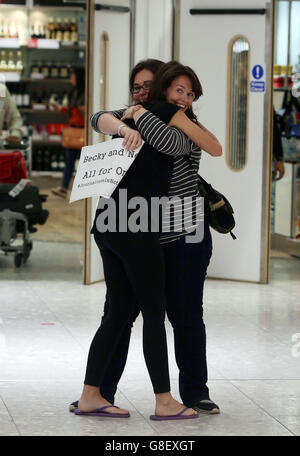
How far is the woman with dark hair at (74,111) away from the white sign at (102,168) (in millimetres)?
8248

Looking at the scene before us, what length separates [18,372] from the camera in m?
4.68

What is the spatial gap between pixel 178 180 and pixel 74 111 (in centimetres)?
862

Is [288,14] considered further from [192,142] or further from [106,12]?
[192,142]

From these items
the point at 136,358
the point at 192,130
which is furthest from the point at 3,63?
the point at 192,130

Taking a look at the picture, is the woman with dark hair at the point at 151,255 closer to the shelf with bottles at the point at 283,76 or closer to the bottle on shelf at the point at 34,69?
the shelf with bottles at the point at 283,76

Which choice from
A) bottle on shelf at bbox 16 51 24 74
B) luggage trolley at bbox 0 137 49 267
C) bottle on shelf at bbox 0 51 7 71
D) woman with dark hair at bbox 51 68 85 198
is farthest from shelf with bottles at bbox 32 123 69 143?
luggage trolley at bbox 0 137 49 267

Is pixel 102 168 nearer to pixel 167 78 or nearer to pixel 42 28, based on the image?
pixel 167 78

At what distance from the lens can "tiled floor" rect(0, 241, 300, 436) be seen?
3883mm

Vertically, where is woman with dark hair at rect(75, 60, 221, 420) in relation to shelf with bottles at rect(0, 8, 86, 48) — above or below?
below

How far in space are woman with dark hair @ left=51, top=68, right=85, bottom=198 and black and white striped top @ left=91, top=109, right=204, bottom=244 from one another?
824 cm

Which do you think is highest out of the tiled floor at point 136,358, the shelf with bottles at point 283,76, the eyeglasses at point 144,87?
the shelf with bottles at point 283,76

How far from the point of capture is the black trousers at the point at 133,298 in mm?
3762

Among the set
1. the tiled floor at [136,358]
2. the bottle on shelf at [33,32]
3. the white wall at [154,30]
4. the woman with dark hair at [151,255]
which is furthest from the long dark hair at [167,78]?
the bottle on shelf at [33,32]

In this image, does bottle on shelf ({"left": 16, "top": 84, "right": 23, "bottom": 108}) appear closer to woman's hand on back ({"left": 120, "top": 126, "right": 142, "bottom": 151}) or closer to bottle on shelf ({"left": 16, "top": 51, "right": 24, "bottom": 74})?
bottle on shelf ({"left": 16, "top": 51, "right": 24, "bottom": 74})
